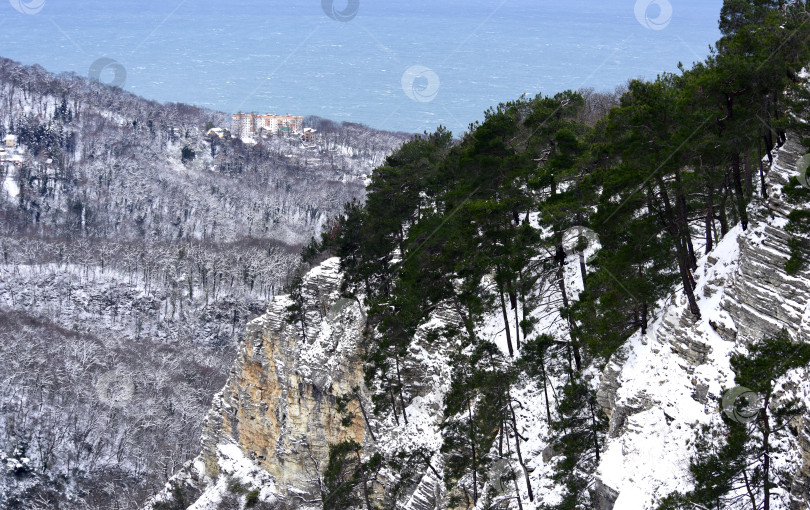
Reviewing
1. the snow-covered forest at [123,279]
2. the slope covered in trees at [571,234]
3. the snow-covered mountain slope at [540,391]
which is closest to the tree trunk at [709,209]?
the slope covered in trees at [571,234]

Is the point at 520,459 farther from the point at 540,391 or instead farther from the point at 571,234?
the point at 571,234

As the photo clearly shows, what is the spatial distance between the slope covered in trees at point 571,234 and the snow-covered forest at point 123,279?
45113 millimetres

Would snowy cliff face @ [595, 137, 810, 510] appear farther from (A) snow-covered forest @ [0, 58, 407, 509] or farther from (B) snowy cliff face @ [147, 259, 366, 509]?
(A) snow-covered forest @ [0, 58, 407, 509]

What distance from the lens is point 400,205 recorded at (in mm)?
40844

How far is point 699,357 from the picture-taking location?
18750 millimetres

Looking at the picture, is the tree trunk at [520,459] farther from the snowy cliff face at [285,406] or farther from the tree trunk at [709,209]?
the snowy cliff face at [285,406]

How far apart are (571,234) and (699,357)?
14401mm

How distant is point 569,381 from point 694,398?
23.0ft

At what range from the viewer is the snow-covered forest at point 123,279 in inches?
3132

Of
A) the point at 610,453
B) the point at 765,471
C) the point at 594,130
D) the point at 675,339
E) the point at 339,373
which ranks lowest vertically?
the point at 339,373

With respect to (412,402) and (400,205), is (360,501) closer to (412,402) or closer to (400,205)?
(412,402)

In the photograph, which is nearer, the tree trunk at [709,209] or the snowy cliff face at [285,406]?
the tree trunk at [709,209]

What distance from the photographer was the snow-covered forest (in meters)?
79.6

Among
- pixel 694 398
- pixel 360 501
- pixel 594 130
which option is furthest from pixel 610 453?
pixel 594 130
